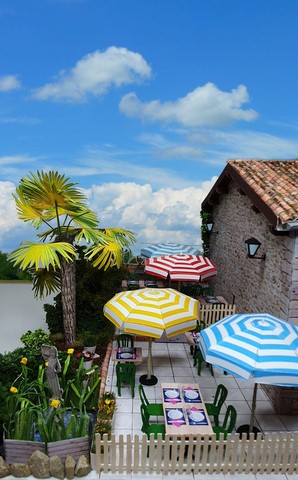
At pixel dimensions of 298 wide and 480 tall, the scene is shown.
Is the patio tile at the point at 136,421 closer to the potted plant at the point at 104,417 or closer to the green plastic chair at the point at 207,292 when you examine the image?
the potted plant at the point at 104,417

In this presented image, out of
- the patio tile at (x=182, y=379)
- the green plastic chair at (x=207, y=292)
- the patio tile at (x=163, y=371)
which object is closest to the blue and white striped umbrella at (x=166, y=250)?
the green plastic chair at (x=207, y=292)

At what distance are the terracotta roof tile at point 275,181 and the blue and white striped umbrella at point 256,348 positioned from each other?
99.8 inches

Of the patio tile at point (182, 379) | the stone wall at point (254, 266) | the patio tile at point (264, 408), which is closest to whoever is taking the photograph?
the stone wall at point (254, 266)

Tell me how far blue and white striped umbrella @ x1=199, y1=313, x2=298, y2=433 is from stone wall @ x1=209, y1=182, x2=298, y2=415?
5.75 feet

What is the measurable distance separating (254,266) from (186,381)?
421cm

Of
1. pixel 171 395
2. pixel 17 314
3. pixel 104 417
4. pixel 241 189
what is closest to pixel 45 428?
pixel 104 417

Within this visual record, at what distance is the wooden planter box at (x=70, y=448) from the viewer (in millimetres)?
7105

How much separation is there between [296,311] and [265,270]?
2.06 metres

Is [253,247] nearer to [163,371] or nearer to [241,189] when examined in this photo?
[241,189]

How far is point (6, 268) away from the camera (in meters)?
22.7

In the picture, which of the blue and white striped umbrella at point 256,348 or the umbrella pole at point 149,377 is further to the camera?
the umbrella pole at point 149,377

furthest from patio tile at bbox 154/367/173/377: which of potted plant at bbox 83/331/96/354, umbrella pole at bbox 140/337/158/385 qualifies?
potted plant at bbox 83/331/96/354

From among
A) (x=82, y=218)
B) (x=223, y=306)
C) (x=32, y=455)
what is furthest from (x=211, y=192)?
(x=32, y=455)

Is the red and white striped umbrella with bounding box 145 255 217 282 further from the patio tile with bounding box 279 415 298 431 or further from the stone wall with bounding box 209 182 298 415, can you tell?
the patio tile with bounding box 279 415 298 431
